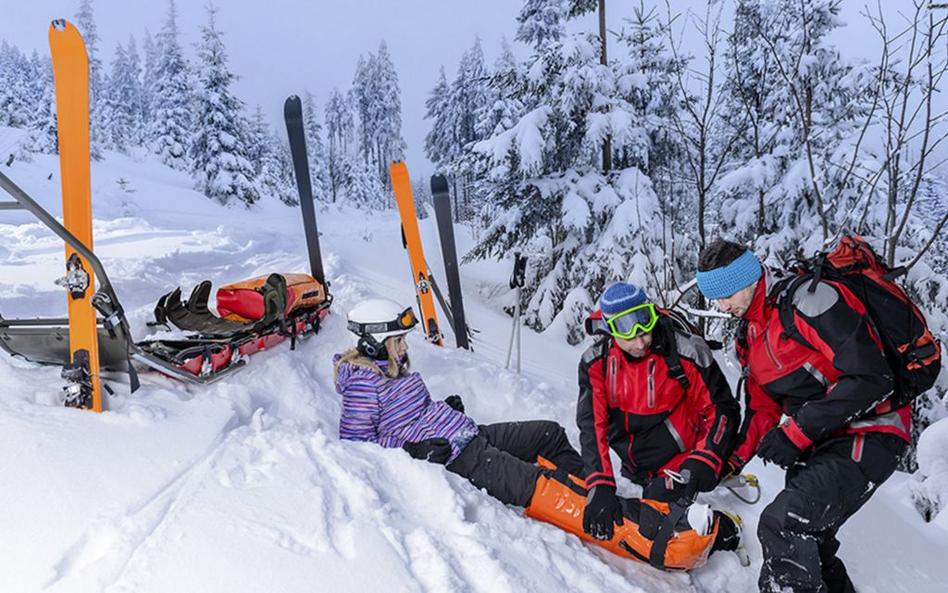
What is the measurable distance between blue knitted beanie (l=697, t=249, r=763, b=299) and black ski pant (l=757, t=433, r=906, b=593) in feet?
2.37

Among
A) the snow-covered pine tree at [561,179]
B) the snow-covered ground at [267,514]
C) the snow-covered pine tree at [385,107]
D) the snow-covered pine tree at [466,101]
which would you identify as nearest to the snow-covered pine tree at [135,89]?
the snow-covered pine tree at [385,107]

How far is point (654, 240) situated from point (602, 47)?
3.37 m

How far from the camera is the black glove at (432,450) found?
113 inches

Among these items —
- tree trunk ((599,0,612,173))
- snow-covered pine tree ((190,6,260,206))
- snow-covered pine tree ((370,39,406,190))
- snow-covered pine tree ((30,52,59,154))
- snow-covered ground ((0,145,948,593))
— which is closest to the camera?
snow-covered ground ((0,145,948,593))

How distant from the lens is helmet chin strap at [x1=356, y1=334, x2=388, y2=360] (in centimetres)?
309

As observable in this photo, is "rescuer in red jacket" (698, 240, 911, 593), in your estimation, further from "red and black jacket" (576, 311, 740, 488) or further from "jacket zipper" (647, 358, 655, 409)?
"jacket zipper" (647, 358, 655, 409)

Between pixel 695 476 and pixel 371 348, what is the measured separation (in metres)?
1.82

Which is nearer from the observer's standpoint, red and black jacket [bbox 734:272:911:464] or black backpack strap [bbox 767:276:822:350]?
red and black jacket [bbox 734:272:911:464]

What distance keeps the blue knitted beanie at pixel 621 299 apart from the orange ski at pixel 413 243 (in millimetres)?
3884

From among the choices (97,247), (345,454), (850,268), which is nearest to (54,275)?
(97,247)

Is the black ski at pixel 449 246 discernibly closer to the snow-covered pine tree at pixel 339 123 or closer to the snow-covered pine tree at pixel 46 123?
the snow-covered pine tree at pixel 46 123

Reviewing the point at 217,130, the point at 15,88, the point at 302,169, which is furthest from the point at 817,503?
the point at 15,88

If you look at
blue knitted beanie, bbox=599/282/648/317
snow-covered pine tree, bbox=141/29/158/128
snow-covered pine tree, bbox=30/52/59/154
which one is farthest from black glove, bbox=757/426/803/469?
snow-covered pine tree, bbox=141/29/158/128

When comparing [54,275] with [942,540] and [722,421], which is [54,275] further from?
[942,540]
